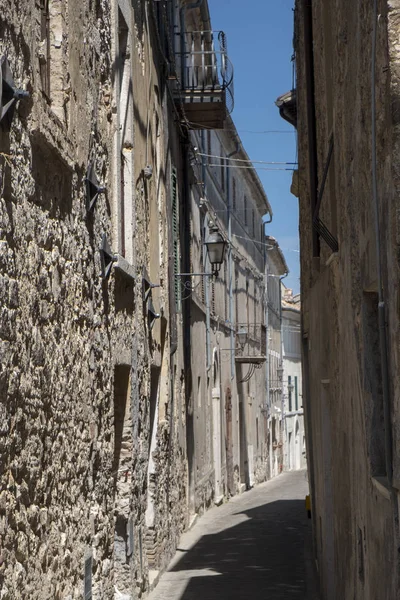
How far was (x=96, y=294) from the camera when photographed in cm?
776

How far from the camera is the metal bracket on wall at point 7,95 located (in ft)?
16.4

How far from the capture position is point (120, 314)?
902 centimetres

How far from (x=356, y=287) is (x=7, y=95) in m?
2.51

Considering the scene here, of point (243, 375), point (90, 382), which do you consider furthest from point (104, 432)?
point (243, 375)

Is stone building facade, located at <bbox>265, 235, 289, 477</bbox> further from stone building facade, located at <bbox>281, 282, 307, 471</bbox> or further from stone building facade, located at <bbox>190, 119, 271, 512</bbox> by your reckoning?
stone building facade, located at <bbox>190, 119, 271, 512</bbox>

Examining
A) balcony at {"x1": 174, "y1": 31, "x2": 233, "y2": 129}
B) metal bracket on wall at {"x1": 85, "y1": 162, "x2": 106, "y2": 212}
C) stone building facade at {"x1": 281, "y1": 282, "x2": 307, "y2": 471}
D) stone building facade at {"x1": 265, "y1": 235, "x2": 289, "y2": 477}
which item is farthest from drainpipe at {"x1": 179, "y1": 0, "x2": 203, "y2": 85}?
stone building facade at {"x1": 281, "y1": 282, "x2": 307, "y2": 471}

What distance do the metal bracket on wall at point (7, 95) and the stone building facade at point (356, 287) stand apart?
1841mm

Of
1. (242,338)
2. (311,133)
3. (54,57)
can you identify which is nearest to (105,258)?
(54,57)

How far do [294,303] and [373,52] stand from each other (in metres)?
47.5

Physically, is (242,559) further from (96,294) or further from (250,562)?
(96,294)

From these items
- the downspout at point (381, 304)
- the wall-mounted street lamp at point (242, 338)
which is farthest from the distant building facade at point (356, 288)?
the wall-mounted street lamp at point (242, 338)

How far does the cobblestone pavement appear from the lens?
10641 millimetres

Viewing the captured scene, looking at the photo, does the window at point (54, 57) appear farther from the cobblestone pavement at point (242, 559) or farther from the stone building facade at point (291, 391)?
the stone building facade at point (291, 391)

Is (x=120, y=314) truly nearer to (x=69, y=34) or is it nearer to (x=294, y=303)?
(x=69, y=34)
